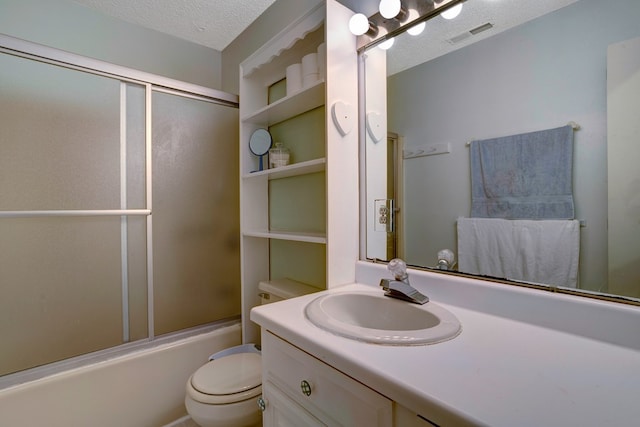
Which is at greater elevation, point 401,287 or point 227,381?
point 401,287

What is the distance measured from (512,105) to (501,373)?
0.75 metres

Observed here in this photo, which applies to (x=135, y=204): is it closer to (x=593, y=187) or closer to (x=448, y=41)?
(x=448, y=41)

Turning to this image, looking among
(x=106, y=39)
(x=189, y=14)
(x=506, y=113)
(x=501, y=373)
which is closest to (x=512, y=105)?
(x=506, y=113)

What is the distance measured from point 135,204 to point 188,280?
54 centimetres

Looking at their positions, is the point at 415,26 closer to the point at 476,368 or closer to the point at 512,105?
the point at 512,105

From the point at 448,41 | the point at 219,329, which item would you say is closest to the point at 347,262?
the point at 448,41

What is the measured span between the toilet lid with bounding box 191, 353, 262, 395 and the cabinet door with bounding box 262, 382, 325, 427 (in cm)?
32

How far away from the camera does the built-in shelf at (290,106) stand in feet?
4.26

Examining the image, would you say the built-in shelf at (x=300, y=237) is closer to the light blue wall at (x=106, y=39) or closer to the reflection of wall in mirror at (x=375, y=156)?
the reflection of wall in mirror at (x=375, y=156)

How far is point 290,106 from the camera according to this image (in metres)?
1.49

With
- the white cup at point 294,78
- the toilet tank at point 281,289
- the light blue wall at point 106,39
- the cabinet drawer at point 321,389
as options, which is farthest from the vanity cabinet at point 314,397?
the light blue wall at point 106,39

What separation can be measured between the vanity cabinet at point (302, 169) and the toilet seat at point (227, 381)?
1.18 ft

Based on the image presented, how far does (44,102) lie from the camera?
1.44m

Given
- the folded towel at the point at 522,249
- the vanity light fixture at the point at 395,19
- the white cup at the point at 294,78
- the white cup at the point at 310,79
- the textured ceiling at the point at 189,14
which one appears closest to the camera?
the folded towel at the point at 522,249
